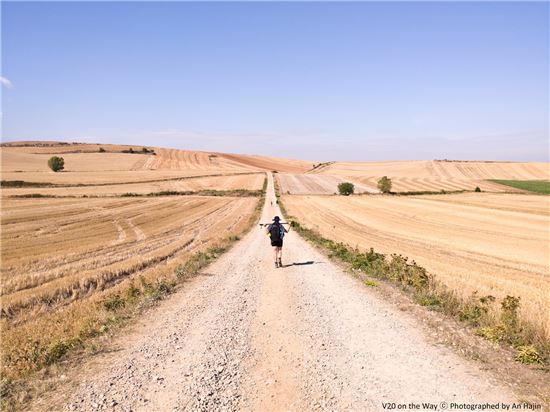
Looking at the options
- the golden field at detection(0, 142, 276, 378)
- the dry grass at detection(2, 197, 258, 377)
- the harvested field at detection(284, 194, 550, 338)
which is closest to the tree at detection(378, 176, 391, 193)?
the harvested field at detection(284, 194, 550, 338)

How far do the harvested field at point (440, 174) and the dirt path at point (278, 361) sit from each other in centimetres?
9001

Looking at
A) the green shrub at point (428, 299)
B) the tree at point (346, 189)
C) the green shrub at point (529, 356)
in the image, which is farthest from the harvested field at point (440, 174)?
the green shrub at point (529, 356)

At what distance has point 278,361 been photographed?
8.35 meters

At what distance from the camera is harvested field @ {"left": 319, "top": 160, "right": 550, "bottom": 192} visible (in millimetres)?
101819

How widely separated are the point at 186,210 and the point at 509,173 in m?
108

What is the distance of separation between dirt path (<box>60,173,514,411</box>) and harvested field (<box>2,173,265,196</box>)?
6691 cm

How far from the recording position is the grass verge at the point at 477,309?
28.1 feet

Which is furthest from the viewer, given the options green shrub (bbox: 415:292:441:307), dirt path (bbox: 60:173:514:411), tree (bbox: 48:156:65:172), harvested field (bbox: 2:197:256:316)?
tree (bbox: 48:156:65:172)

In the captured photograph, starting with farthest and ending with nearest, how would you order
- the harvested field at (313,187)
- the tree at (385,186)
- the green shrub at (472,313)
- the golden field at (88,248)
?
the harvested field at (313,187) < the tree at (385,186) < the golden field at (88,248) < the green shrub at (472,313)

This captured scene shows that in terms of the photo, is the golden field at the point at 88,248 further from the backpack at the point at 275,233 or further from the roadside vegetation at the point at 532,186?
the roadside vegetation at the point at 532,186

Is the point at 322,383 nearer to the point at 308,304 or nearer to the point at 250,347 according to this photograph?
the point at 250,347

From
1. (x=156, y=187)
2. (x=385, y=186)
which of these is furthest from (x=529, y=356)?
(x=385, y=186)

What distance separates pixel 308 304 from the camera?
1238cm

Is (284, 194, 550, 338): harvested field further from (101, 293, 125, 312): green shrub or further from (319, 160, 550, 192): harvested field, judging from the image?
(319, 160, 550, 192): harvested field
